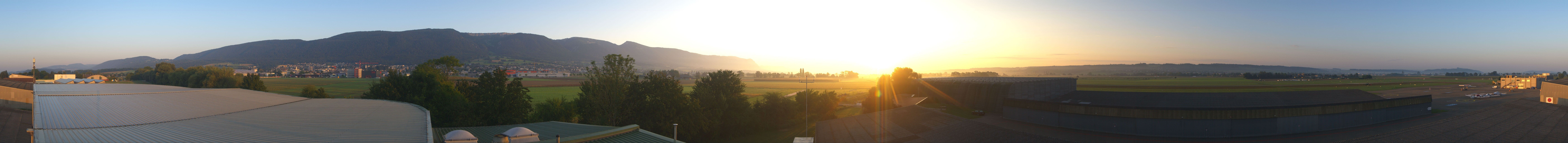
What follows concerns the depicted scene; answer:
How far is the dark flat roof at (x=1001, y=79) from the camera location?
5269cm

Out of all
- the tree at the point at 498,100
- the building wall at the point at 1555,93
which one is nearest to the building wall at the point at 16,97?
the tree at the point at 498,100

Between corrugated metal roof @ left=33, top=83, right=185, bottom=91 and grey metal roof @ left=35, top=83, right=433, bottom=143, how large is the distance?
3.33 m

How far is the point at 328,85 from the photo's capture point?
89.6 meters

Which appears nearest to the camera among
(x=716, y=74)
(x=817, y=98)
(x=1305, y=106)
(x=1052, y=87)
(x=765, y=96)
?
(x=1305, y=106)

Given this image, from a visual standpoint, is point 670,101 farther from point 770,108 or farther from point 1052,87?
point 1052,87

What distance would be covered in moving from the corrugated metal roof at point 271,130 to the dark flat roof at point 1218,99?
28885 mm

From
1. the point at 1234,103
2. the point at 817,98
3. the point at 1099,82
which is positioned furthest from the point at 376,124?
the point at 1099,82

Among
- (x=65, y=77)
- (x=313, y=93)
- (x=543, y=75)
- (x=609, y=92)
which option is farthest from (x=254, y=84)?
(x=543, y=75)

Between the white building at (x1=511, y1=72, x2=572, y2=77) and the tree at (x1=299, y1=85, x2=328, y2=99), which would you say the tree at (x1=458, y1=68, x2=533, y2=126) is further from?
the white building at (x1=511, y1=72, x2=572, y2=77)

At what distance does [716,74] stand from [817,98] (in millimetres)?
10748

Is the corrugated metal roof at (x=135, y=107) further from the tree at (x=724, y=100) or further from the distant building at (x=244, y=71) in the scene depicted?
the distant building at (x=244, y=71)

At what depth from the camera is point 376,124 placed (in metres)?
14.8

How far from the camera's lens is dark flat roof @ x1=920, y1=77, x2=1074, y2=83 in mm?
52688

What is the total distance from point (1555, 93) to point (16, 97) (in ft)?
345
